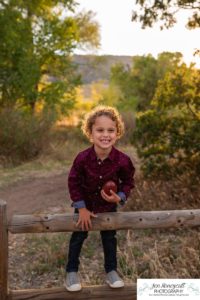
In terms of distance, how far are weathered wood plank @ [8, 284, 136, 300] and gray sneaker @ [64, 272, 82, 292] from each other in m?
0.04

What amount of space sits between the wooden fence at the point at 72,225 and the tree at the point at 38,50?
12881 mm

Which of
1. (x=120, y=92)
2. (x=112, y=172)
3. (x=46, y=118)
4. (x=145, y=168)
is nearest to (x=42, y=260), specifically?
(x=145, y=168)

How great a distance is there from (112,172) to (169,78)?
4.79m

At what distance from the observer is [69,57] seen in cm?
2298

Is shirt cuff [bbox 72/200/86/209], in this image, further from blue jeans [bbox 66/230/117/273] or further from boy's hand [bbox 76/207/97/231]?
blue jeans [bbox 66/230/117/273]

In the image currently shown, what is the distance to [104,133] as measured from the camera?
12.7 feet

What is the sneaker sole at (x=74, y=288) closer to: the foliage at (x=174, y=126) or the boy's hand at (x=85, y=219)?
the boy's hand at (x=85, y=219)

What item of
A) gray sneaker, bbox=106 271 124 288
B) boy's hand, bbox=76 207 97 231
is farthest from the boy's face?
gray sneaker, bbox=106 271 124 288

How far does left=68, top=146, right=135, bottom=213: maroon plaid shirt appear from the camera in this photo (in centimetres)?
387

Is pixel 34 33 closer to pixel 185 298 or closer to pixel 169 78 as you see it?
pixel 169 78

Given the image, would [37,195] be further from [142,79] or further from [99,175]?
[142,79]

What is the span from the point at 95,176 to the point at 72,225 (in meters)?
0.39

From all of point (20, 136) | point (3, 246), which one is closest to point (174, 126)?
point (3, 246)

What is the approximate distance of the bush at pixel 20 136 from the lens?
14906 mm
